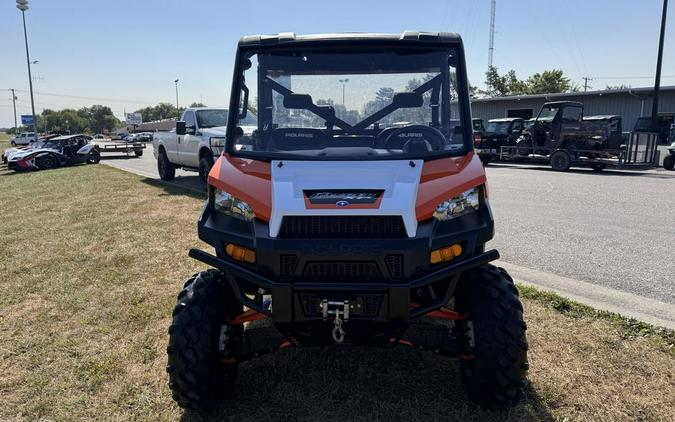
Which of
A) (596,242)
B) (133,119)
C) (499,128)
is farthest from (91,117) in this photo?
(596,242)

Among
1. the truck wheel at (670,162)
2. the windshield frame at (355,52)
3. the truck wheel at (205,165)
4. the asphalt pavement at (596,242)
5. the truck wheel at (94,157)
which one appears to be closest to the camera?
the windshield frame at (355,52)

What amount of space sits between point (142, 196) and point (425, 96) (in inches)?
371

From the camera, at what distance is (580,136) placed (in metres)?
17.7

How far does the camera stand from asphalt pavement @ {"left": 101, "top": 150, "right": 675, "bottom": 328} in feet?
16.1

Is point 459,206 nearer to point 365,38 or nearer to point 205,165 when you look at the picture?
point 365,38

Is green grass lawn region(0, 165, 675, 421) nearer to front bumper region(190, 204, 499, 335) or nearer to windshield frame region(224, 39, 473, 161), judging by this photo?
front bumper region(190, 204, 499, 335)

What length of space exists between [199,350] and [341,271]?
0.95 meters

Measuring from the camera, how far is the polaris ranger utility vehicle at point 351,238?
2.62 meters

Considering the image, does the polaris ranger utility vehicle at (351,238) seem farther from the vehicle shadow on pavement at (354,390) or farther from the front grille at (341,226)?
the vehicle shadow on pavement at (354,390)

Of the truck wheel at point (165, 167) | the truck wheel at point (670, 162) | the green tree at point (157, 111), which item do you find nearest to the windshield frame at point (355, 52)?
the truck wheel at point (165, 167)

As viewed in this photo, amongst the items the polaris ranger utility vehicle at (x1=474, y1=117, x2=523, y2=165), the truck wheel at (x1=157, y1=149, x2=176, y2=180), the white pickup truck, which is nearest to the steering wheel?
the white pickup truck

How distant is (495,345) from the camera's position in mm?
2738

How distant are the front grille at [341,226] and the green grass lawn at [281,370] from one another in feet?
3.75

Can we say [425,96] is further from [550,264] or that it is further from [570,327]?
[550,264]
